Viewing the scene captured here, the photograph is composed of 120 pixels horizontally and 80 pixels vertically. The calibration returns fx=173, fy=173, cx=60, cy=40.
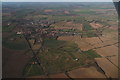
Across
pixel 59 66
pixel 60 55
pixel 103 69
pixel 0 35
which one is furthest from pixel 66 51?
pixel 0 35

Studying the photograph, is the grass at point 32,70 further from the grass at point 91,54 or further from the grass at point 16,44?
the grass at point 91,54

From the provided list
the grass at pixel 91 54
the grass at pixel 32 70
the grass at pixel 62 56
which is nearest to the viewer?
the grass at pixel 32 70

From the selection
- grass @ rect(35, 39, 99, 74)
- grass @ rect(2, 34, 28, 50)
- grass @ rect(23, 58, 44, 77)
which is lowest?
grass @ rect(23, 58, 44, 77)

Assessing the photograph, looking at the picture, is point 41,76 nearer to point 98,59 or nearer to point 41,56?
point 41,56

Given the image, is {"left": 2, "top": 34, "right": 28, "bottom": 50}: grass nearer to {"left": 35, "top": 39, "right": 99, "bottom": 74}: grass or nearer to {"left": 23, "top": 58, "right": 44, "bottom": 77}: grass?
{"left": 35, "top": 39, "right": 99, "bottom": 74}: grass

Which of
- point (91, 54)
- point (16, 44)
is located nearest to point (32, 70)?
point (91, 54)

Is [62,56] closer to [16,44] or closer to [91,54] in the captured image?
[91,54]

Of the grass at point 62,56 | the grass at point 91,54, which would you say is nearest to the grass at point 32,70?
the grass at point 62,56

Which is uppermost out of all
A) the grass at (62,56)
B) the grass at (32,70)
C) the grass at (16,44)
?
the grass at (16,44)

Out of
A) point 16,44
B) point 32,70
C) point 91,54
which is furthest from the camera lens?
point 16,44

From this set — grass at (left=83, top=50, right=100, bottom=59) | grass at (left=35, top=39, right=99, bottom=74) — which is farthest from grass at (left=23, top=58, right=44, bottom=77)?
grass at (left=83, top=50, right=100, bottom=59)

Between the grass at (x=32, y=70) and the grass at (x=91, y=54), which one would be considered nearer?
the grass at (x=32, y=70)
